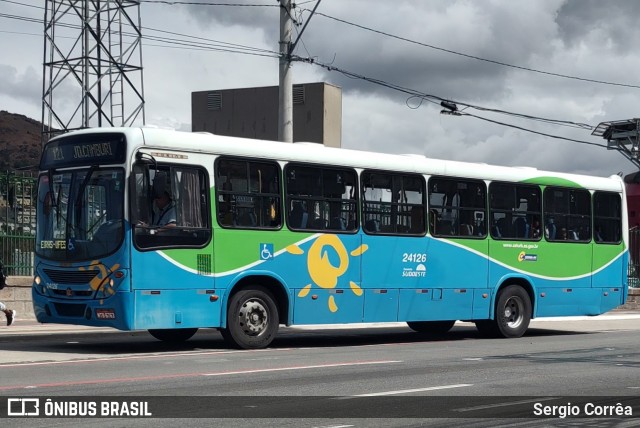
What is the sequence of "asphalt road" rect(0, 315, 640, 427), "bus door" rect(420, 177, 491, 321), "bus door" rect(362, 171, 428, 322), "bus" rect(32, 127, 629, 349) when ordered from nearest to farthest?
1. "asphalt road" rect(0, 315, 640, 427)
2. "bus" rect(32, 127, 629, 349)
3. "bus door" rect(362, 171, 428, 322)
4. "bus door" rect(420, 177, 491, 321)

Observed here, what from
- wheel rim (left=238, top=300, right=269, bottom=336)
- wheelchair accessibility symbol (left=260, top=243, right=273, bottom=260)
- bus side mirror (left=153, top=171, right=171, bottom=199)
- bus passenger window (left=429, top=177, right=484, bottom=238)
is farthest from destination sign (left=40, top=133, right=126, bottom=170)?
bus passenger window (left=429, top=177, right=484, bottom=238)

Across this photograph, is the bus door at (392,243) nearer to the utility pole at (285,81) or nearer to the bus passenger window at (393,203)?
the bus passenger window at (393,203)

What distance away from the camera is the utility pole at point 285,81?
934 inches

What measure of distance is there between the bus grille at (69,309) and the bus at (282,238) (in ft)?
0.10

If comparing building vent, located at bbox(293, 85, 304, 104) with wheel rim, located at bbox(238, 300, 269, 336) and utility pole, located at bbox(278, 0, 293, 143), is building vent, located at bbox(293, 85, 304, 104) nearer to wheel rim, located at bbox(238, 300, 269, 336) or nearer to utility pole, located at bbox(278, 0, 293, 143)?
utility pole, located at bbox(278, 0, 293, 143)

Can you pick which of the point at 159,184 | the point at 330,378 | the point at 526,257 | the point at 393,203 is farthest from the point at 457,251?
the point at 330,378

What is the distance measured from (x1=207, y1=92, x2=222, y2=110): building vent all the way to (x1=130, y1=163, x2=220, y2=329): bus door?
34.1m

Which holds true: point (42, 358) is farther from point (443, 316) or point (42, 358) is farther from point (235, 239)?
point (443, 316)

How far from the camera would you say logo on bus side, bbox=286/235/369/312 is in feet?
59.4

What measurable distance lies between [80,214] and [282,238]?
10.5 ft

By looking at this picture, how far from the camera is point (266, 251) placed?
57.4 ft

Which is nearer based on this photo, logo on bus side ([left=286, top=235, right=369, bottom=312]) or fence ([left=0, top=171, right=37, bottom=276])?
logo on bus side ([left=286, top=235, right=369, bottom=312])

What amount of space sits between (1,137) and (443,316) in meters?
127

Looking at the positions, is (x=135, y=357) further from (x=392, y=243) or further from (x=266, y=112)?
(x=266, y=112)
